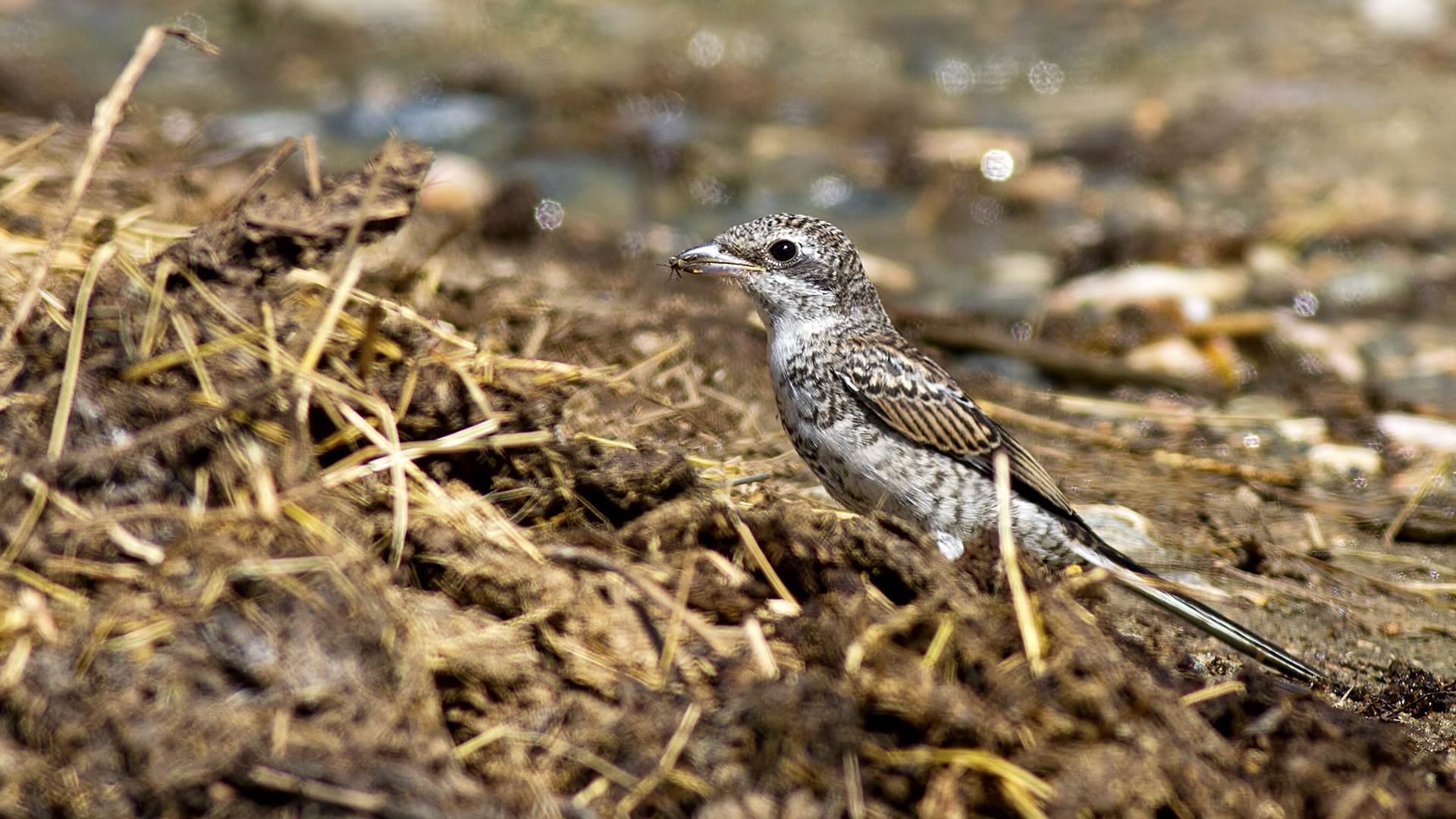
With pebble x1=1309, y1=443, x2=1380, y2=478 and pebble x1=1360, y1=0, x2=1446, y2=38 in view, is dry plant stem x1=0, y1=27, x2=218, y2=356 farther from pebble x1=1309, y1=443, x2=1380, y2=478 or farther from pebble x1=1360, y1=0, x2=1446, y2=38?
pebble x1=1360, y1=0, x2=1446, y2=38

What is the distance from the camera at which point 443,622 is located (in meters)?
3.02

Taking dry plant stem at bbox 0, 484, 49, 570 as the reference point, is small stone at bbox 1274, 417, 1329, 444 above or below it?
below

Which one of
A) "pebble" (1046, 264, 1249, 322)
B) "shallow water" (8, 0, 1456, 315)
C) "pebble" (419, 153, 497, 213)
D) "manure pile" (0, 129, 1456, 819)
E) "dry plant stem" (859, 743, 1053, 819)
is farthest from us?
"shallow water" (8, 0, 1456, 315)

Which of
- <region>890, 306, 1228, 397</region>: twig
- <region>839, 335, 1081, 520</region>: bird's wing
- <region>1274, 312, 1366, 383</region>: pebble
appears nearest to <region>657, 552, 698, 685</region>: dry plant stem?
<region>839, 335, 1081, 520</region>: bird's wing

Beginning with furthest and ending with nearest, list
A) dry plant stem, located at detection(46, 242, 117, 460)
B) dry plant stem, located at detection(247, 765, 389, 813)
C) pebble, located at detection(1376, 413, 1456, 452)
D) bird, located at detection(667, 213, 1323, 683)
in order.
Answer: pebble, located at detection(1376, 413, 1456, 452)
bird, located at detection(667, 213, 1323, 683)
dry plant stem, located at detection(46, 242, 117, 460)
dry plant stem, located at detection(247, 765, 389, 813)

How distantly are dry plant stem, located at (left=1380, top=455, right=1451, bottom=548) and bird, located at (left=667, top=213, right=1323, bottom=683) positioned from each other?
1399 mm

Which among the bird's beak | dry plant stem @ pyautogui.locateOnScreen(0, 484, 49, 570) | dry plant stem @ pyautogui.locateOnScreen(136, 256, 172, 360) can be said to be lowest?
dry plant stem @ pyautogui.locateOnScreen(0, 484, 49, 570)

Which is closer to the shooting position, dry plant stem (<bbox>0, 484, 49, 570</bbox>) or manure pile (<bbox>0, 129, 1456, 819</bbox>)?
manure pile (<bbox>0, 129, 1456, 819</bbox>)

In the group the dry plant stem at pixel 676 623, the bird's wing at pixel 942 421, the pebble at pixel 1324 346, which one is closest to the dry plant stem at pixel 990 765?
the dry plant stem at pixel 676 623

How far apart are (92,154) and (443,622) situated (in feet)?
5.12

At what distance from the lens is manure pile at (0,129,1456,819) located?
8.63 feet

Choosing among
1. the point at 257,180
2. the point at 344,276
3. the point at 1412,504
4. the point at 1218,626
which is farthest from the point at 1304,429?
the point at 257,180

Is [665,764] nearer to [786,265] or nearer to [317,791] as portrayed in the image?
[317,791]

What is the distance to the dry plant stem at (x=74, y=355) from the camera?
9.86 feet
